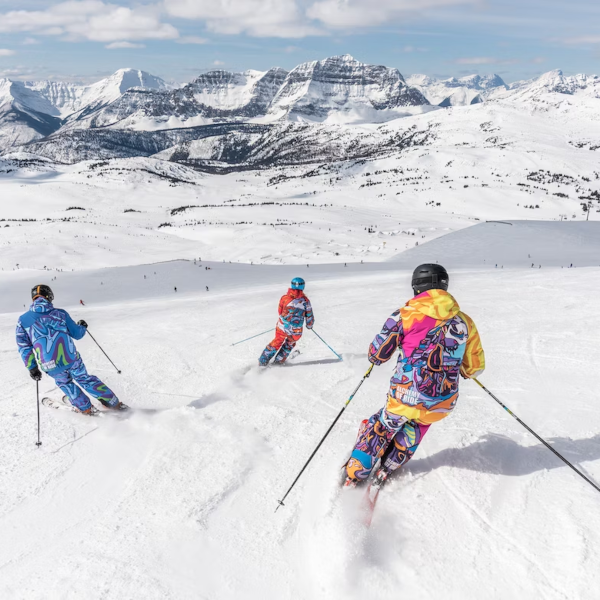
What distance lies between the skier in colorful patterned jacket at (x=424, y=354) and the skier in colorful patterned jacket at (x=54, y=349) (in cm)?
381

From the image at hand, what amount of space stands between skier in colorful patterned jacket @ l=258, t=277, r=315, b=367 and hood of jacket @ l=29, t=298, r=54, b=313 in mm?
3438

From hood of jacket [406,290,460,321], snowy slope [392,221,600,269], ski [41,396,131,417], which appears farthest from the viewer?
snowy slope [392,221,600,269]

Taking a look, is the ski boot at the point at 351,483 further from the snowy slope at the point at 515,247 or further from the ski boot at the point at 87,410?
the snowy slope at the point at 515,247

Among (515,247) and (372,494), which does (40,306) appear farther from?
(515,247)

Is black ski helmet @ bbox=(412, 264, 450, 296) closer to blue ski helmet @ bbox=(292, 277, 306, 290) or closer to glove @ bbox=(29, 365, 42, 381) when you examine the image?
blue ski helmet @ bbox=(292, 277, 306, 290)

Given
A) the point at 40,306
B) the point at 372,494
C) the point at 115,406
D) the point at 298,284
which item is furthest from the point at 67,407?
the point at 372,494

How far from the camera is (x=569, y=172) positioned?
88.0m

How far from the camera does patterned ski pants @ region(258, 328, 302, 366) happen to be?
7469 millimetres

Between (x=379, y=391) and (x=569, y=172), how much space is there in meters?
102

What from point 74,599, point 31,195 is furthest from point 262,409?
point 31,195

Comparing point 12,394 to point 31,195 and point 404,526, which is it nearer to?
point 404,526

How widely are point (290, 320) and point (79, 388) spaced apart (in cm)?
343

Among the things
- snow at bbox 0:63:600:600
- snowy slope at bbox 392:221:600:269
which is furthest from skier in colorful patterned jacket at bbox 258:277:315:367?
snowy slope at bbox 392:221:600:269

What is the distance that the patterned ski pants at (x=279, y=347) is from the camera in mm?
7469
